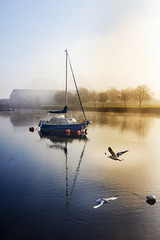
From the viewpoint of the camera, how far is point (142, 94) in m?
184

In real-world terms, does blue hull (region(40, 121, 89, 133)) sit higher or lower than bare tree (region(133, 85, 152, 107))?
lower

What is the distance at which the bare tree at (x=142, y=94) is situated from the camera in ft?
602

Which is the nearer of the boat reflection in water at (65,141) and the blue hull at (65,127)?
the boat reflection in water at (65,141)

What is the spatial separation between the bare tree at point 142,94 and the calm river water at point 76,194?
467 feet

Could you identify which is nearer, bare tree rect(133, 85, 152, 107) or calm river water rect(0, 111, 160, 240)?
calm river water rect(0, 111, 160, 240)

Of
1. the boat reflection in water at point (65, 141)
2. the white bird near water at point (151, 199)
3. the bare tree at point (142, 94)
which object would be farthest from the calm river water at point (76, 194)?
the bare tree at point (142, 94)

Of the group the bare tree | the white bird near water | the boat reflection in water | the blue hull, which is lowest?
the boat reflection in water

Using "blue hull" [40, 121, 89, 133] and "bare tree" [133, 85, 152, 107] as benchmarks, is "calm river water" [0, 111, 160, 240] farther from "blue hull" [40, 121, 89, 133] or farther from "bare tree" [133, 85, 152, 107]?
"bare tree" [133, 85, 152, 107]

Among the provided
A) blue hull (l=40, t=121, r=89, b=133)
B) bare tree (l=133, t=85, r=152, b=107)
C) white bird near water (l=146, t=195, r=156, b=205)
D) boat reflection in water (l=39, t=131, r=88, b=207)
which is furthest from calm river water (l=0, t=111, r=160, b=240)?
bare tree (l=133, t=85, r=152, b=107)

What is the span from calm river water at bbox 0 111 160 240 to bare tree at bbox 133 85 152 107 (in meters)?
142

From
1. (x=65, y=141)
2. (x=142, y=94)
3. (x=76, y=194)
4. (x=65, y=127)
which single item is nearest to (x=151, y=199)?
(x=76, y=194)

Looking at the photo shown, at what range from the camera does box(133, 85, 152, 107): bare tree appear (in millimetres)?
183375

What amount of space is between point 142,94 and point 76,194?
545ft

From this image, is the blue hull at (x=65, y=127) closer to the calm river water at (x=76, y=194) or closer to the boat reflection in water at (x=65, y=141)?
the boat reflection in water at (x=65, y=141)
